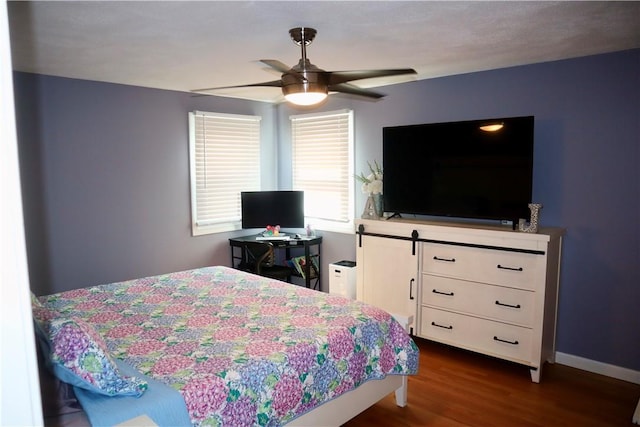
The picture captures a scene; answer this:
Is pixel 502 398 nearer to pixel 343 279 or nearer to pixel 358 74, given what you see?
pixel 343 279

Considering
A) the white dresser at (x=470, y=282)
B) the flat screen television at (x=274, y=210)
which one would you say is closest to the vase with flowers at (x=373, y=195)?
the white dresser at (x=470, y=282)

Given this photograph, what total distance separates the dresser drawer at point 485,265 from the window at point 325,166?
135 cm

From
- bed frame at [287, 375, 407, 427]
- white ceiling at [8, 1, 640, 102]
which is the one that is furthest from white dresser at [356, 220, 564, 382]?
white ceiling at [8, 1, 640, 102]

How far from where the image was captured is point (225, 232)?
5.20 m

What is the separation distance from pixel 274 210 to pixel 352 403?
113 inches

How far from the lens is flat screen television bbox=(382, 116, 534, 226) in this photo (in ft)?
11.4

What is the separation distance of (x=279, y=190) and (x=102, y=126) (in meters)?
2.12

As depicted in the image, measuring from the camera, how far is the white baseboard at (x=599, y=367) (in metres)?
3.30

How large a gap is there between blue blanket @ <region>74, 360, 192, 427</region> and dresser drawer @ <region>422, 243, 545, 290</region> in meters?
2.47

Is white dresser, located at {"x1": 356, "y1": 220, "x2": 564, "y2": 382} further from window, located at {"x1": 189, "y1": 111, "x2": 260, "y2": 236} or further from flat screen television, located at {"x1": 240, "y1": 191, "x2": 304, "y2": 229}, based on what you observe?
window, located at {"x1": 189, "y1": 111, "x2": 260, "y2": 236}

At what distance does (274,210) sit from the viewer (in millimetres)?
5137

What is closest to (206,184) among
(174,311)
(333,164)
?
(333,164)

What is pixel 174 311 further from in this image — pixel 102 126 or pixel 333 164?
pixel 333 164

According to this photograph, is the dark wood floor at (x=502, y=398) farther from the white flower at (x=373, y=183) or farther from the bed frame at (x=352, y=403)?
the white flower at (x=373, y=183)
